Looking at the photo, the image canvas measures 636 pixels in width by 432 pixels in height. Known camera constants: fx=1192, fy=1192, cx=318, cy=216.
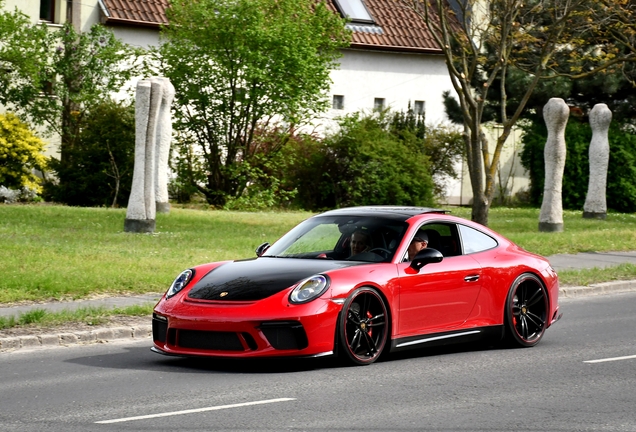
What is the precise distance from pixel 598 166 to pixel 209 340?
24.8 meters

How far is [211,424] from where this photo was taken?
7570 millimetres

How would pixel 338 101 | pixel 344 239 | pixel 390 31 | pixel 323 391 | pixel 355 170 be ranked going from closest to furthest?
pixel 323 391, pixel 344 239, pixel 355 170, pixel 338 101, pixel 390 31

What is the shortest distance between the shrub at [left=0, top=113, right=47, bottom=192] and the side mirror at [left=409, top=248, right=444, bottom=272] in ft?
77.8

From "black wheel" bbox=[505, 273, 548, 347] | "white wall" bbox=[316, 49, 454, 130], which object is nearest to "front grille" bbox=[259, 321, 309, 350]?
"black wheel" bbox=[505, 273, 548, 347]

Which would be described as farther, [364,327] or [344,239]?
[344,239]

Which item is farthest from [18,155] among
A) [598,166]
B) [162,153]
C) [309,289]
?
[309,289]

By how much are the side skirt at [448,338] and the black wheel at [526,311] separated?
172 millimetres

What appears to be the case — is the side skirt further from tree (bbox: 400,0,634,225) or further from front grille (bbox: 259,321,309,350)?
tree (bbox: 400,0,634,225)

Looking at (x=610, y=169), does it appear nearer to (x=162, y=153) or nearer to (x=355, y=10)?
(x=355, y=10)

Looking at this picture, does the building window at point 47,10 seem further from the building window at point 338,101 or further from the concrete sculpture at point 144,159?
the concrete sculpture at point 144,159

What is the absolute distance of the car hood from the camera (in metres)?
9.77

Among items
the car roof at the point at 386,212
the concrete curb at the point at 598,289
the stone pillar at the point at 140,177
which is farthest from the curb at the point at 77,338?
the stone pillar at the point at 140,177

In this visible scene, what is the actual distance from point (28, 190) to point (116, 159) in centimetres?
288

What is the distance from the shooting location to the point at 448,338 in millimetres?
10867
